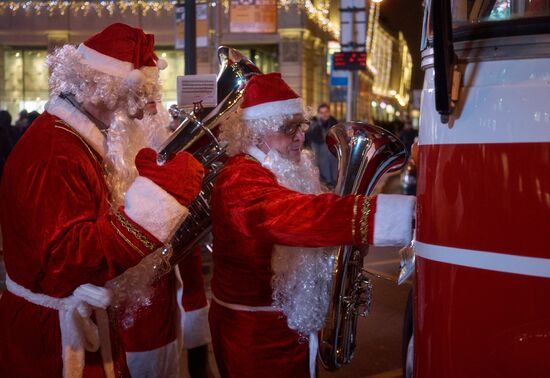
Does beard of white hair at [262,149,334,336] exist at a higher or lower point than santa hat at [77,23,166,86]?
lower

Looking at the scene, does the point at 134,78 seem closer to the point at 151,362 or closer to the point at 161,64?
the point at 161,64

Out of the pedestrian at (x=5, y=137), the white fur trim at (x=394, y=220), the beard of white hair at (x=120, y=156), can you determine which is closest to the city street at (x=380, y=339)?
the white fur trim at (x=394, y=220)

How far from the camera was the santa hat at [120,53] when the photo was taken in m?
2.42

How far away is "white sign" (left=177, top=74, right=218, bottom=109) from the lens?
3.71 metres

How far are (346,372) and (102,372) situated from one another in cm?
268

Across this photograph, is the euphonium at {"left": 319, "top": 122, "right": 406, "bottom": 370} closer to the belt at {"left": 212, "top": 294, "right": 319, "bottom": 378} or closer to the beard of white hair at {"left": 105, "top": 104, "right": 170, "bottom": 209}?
the belt at {"left": 212, "top": 294, "right": 319, "bottom": 378}

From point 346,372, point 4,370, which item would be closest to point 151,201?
point 4,370

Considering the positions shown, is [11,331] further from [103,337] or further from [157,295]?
[157,295]

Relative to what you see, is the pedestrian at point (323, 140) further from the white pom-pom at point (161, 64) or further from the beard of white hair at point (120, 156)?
the beard of white hair at point (120, 156)

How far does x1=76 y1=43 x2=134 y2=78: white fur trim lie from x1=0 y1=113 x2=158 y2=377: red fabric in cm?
26

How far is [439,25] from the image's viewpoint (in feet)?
5.32

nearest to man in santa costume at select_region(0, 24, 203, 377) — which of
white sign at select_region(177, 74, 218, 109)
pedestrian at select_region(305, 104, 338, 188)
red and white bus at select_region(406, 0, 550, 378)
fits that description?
red and white bus at select_region(406, 0, 550, 378)

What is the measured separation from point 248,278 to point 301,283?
23 cm

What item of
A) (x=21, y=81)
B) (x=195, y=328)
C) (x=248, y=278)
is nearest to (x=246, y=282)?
(x=248, y=278)
